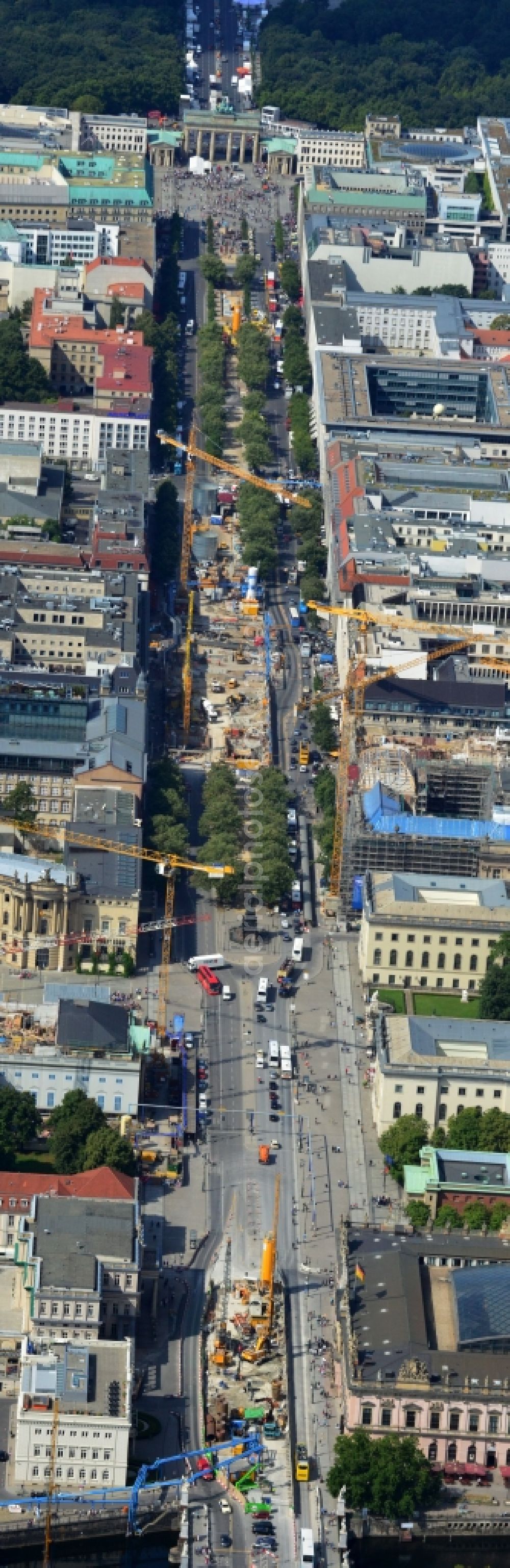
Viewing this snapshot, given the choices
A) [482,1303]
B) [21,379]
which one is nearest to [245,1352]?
[482,1303]

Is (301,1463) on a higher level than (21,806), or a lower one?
lower

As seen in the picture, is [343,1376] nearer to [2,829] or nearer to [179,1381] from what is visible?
[179,1381]

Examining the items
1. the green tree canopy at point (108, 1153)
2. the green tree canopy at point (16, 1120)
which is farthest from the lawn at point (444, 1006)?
A: the green tree canopy at point (16, 1120)

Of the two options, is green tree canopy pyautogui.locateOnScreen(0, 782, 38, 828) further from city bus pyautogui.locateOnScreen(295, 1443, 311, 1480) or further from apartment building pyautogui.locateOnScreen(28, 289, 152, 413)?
apartment building pyautogui.locateOnScreen(28, 289, 152, 413)

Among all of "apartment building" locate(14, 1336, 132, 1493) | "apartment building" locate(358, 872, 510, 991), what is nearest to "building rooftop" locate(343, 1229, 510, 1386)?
"apartment building" locate(14, 1336, 132, 1493)

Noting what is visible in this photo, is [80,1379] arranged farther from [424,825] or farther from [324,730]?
[324,730]

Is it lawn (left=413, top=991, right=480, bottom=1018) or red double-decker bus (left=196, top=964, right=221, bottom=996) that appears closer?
Answer: lawn (left=413, top=991, right=480, bottom=1018)

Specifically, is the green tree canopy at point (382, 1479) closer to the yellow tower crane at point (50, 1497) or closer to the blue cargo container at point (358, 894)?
the yellow tower crane at point (50, 1497)
